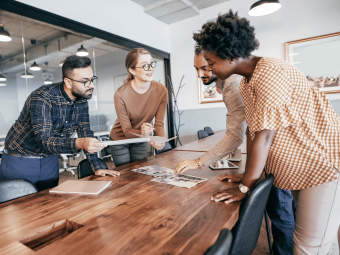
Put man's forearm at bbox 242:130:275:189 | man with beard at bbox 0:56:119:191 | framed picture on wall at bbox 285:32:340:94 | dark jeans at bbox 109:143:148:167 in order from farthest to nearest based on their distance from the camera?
framed picture on wall at bbox 285:32:340:94 < dark jeans at bbox 109:143:148:167 < man with beard at bbox 0:56:119:191 < man's forearm at bbox 242:130:275:189

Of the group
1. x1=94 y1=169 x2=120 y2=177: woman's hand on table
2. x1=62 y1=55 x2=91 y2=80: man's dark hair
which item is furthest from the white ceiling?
x1=94 y1=169 x2=120 y2=177: woman's hand on table

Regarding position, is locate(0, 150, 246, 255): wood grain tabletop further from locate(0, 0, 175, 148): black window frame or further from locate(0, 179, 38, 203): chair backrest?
locate(0, 0, 175, 148): black window frame

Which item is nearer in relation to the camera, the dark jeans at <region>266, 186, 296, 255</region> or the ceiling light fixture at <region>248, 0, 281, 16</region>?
the dark jeans at <region>266, 186, 296, 255</region>

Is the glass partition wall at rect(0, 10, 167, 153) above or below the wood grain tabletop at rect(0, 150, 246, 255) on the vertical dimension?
above

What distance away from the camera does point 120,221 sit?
0.81m

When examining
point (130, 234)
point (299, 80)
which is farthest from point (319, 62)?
point (130, 234)

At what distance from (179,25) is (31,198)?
507cm

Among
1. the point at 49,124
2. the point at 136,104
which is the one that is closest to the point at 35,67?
the point at 136,104

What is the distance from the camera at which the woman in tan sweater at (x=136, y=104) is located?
1.92 meters

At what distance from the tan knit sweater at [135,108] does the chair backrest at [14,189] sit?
891 millimetres

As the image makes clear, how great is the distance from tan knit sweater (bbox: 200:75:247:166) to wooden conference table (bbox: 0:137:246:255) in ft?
0.57

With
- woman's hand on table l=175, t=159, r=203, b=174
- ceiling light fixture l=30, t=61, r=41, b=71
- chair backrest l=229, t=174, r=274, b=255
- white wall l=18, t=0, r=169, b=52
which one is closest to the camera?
chair backrest l=229, t=174, r=274, b=255

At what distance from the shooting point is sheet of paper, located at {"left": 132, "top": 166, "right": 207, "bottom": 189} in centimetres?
122

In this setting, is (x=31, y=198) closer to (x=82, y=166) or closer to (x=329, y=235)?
(x=82, y=166)
